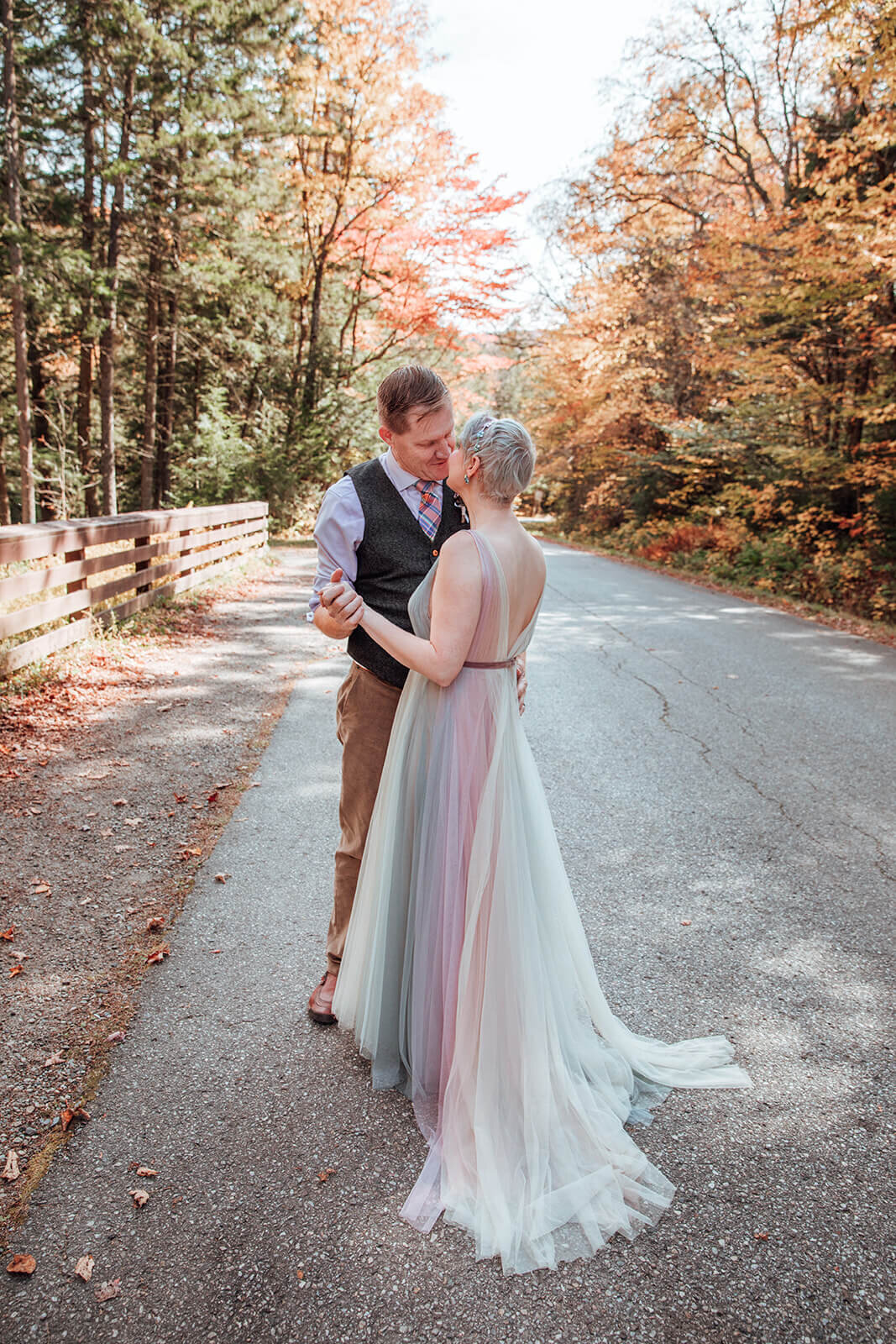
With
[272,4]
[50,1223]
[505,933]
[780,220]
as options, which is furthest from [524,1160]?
[272,4]

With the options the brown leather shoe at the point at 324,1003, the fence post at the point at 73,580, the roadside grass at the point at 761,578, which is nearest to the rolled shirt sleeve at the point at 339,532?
the brown leather shoe at the point at 324,1003

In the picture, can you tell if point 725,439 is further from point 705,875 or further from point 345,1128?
point 345,1128

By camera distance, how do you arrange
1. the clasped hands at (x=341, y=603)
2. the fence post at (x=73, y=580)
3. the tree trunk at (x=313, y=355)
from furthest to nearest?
the tree trunk at (x=313, y=355) → the fence post at (x=73, y=580) → the clasped hands at (x=341, y=603)

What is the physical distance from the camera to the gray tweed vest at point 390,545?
8.09ft

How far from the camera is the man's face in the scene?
2.39 metres

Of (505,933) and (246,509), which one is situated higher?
(246,509)

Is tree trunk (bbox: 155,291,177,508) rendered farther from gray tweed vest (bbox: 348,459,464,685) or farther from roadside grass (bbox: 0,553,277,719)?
gray tweed vest (bbox: 348,459,464,685)

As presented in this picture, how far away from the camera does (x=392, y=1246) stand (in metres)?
1.90

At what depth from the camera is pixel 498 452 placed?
2135 mm

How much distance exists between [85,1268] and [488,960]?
1.13 meters

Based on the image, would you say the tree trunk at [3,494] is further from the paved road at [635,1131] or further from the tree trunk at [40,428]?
the paved road at [635,1131]

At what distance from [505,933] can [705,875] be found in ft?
6.24

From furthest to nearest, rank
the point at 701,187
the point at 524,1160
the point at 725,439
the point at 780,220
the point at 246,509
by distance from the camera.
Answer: the point at 701,187, the point at 725,439, the point at 246,509, the point at 780,220, the point at 524,1160

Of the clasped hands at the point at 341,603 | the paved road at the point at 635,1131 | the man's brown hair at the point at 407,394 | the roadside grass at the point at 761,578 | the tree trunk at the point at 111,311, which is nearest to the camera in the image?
the paved road at the point at 635,1131
